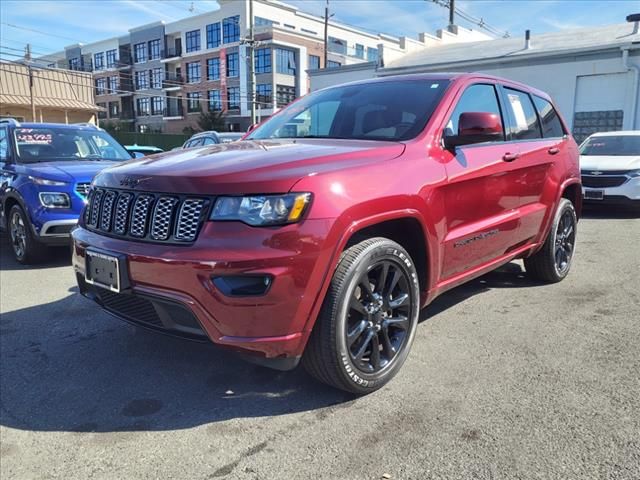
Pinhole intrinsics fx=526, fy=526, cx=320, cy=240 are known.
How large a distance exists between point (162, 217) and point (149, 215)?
101mm

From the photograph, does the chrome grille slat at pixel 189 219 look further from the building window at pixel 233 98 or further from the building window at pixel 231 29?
the building window at pixel 231 29

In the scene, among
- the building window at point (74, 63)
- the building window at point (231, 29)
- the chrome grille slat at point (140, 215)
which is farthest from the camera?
the building window at point (74, 63)

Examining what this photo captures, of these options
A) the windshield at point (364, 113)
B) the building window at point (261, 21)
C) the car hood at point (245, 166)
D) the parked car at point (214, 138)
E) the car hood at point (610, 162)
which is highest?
the building window at point (261, 21)

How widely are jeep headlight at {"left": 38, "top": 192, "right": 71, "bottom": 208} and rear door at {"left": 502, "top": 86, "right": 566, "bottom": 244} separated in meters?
4.80

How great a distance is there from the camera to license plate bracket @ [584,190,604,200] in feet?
31.6

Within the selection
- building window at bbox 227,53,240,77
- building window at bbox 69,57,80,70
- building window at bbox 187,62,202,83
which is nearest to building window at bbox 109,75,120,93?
building window at bbox 69,57,80,70

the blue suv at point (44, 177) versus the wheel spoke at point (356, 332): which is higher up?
the blue suv at point (44, 177)

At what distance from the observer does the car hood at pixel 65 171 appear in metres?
6.05

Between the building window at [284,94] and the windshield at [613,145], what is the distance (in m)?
45.9

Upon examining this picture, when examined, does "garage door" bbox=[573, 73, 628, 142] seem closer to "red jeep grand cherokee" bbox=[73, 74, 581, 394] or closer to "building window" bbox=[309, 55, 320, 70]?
"red jeep grand cherokee" bbox=[73, 74, 581, 394]

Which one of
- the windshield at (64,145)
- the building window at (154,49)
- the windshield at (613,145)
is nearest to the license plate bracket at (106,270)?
the windshield at (64,145)

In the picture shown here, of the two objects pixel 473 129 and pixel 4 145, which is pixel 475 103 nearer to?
pixel 473 129

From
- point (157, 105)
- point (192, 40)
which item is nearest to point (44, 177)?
point (192, 40)

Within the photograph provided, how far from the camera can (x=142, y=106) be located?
72250mm
